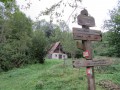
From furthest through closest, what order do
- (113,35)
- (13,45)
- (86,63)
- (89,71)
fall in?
(113,35) < (13,45) < (89,71) < (86,63)

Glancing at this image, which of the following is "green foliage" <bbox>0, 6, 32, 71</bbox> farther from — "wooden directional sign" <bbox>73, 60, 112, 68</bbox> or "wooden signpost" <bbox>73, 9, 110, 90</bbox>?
"wooden directional sign" <bbox>73, 60, 112, 68</bbox>

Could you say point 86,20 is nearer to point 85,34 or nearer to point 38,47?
point 85,34

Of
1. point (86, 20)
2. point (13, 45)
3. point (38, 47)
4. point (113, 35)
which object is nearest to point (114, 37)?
point (113, 35)

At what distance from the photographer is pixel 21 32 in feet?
84.8

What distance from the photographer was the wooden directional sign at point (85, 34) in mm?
5271

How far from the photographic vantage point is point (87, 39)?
5.52m

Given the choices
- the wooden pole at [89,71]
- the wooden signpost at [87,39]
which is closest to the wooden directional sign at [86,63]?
the wooden signpost at [87,39]

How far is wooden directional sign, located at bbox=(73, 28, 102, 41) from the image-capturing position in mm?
5271

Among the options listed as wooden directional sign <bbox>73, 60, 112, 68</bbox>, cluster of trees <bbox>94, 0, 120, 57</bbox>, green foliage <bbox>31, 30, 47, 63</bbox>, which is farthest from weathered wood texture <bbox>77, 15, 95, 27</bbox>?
green foliage <bbox>31, 30, 47, 63</bbox>

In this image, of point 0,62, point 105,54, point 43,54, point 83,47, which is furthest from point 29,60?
point 83,47

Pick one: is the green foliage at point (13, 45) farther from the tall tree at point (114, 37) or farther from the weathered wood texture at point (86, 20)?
the weathered wood texture at point (86, 20)

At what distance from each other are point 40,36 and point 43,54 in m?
2.47

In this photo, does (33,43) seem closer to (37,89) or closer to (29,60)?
(29,60)

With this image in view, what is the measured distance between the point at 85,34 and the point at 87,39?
0.16 meters
